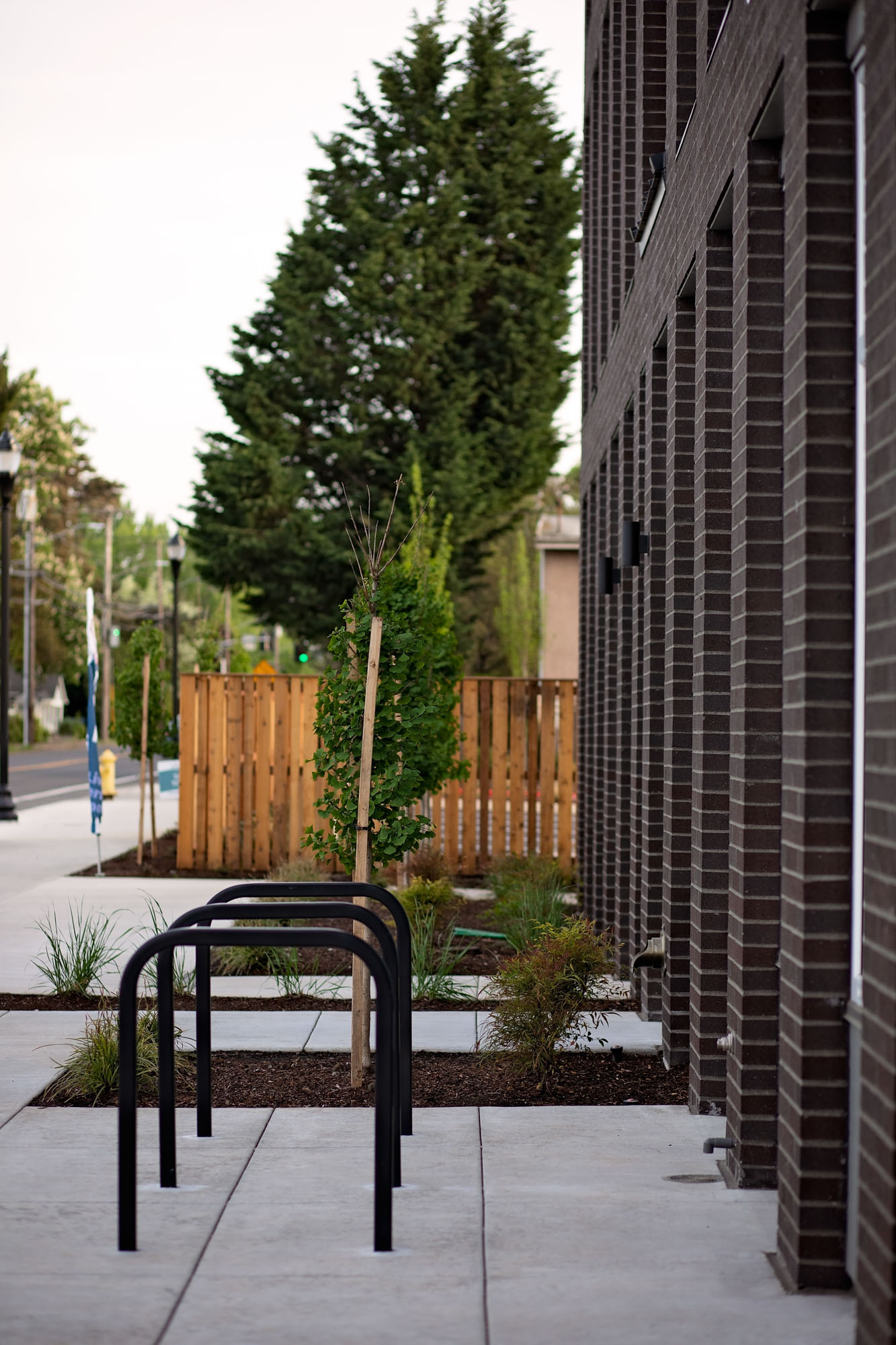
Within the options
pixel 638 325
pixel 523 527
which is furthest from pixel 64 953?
Answer: pixel 523 527

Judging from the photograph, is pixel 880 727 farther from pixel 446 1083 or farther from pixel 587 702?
pixel 587 702

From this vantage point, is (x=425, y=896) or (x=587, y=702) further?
(x=587, y=702)

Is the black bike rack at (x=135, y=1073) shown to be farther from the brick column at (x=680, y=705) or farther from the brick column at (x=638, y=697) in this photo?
the brick column at (x=638, y=697)

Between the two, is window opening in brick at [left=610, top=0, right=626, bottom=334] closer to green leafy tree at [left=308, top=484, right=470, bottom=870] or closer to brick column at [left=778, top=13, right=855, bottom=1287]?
green leafy tree at [left=308, top=484, right=470, bottom=870]

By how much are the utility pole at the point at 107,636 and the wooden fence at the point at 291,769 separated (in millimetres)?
48788

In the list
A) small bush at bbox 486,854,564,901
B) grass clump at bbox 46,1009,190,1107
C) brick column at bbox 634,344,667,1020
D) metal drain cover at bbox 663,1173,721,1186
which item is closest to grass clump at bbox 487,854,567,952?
small bush at bbox 486,854,564,901

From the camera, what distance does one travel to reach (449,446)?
34781 mm

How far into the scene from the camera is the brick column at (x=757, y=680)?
17.1ft

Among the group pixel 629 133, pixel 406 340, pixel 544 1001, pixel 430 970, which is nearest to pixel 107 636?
pixel 406 340

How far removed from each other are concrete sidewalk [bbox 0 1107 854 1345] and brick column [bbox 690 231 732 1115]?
53 cm

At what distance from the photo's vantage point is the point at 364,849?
6.94m

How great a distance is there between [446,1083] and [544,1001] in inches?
24.9

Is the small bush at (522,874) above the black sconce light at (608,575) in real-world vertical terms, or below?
below

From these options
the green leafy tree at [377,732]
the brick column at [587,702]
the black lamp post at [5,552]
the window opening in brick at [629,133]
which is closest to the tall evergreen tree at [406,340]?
the black lamp post at [5,552]
